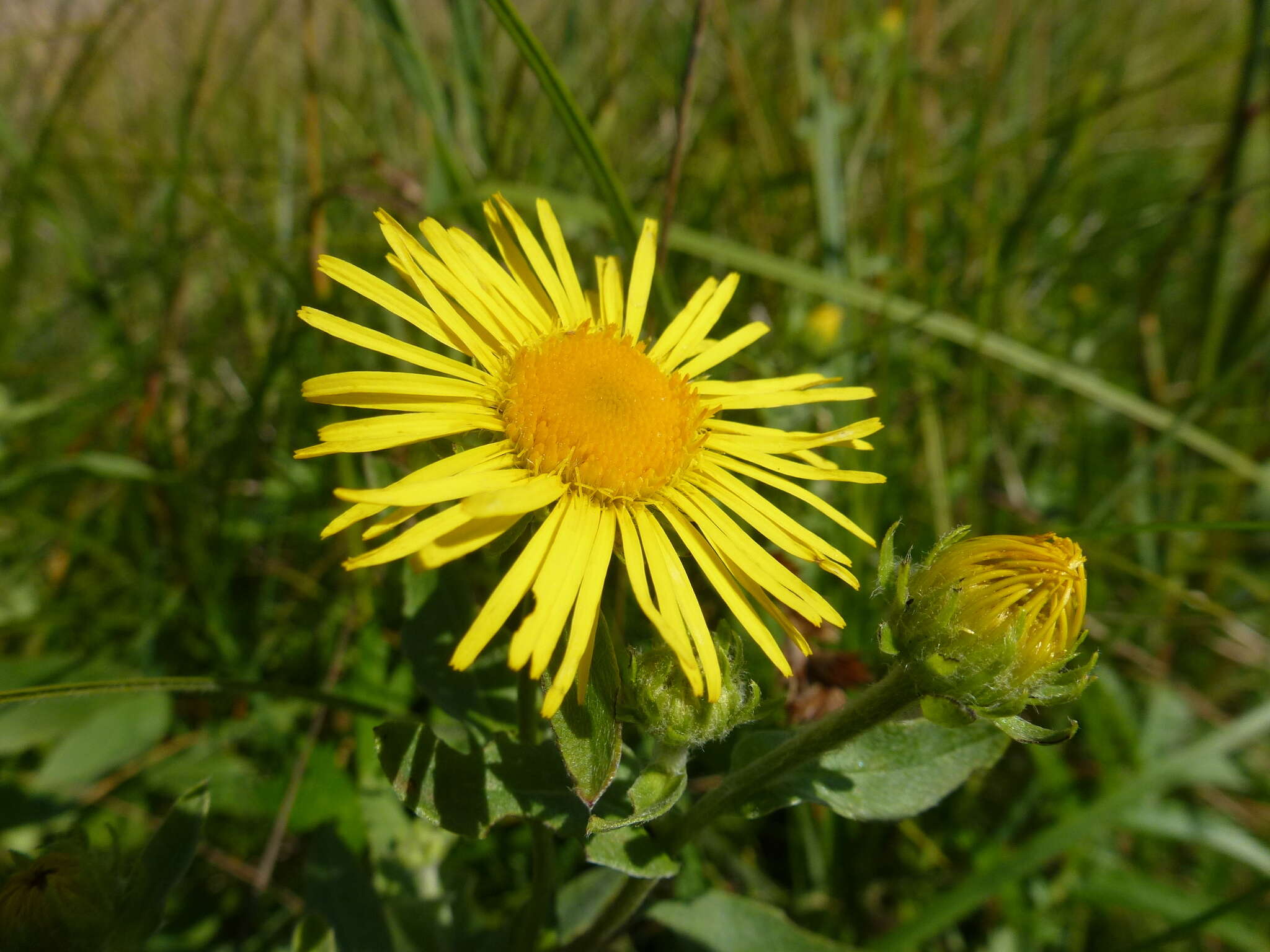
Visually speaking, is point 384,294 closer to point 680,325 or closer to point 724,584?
point 680,325

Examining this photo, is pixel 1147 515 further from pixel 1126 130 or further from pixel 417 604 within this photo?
pixel 1126 130

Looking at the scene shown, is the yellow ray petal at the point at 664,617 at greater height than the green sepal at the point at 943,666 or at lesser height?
greater

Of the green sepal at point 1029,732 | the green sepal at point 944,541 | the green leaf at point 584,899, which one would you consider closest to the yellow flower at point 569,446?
the green sepal at point 944,541

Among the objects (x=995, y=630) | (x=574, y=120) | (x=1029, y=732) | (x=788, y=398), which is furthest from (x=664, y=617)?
(x=574, y=120)

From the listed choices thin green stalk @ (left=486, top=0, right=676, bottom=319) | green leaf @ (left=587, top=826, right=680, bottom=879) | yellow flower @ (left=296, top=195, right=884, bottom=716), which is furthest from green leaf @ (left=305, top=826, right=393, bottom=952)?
thin green stalk @ (left=486, top=0, right=676, bottom=319)

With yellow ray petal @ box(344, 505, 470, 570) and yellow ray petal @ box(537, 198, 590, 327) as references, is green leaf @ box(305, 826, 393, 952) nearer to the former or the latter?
yellow ray petal @ box(344, 505, 470, 570)

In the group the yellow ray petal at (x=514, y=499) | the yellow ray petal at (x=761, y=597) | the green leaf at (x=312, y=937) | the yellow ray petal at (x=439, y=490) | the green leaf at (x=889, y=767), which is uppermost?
the yellow ray petal at (x=439, y=490)

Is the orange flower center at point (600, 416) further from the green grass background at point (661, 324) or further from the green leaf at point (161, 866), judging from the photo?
the green leaf at point (161, 866)

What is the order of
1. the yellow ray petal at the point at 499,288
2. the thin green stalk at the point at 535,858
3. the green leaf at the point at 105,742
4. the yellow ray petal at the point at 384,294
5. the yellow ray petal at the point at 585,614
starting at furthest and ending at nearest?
the green leaf at the point at 105,742 → the yellow ray petal at the point at 499,288 → the thin green stalk at the point at 535,858 → the yellow ray petal at the point at 384,294 → the yellow ray petal at the point at 585,614
